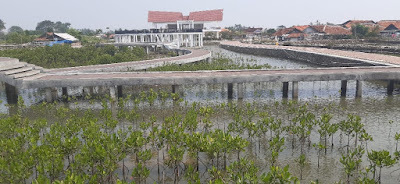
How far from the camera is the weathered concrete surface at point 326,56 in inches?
1139

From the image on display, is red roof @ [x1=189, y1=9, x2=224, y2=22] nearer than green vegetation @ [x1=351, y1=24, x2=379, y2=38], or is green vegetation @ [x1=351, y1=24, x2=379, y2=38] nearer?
green vegetation @ [x1=351, y1=24, x2=379, y2=38]

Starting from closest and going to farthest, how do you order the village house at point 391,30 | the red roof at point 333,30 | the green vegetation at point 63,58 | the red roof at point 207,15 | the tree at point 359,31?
the green vegetation at point 63,58 → the tree at point 359,31 → the village house at point 391,30 → the red roof at point 207,15 → the red roof at point 333,30

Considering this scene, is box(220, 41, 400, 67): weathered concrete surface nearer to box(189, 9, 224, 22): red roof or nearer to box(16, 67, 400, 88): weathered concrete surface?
box(16, 67, 400, 88): weathered concrete surface

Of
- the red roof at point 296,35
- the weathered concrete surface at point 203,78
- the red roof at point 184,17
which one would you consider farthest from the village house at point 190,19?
the weathered concrete surface at point 203,78

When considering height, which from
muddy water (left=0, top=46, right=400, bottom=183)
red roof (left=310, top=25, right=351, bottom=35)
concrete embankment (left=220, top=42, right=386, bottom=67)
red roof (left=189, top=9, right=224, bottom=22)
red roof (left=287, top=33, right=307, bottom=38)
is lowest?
muddy water (left=0, top=46, right=400, bottom=183)

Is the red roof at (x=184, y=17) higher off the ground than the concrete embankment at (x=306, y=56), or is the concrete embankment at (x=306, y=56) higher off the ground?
the red roof at (x=184, y=17)

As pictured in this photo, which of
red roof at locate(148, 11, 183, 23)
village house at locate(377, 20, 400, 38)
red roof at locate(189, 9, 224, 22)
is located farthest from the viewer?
red roof at locate(148, 11, 183, 23)

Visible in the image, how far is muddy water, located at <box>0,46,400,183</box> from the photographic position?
427 inches

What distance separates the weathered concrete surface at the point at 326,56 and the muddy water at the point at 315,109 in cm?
438

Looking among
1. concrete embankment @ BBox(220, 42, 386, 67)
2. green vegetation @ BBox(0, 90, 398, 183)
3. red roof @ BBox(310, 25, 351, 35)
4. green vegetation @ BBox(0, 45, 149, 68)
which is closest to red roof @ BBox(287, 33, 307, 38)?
red roof @ BBox(310, 25, 351, 35)

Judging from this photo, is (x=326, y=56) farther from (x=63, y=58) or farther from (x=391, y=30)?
(x=391, y=30)

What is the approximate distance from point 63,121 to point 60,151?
7.29 metres

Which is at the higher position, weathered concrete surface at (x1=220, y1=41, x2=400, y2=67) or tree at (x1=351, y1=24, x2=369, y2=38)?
tree at (x1=351, y1=24, x2=369, y2=38)

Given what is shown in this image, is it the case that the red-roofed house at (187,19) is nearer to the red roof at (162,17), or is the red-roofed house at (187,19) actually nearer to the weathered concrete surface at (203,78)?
the red roof at (162,17)
